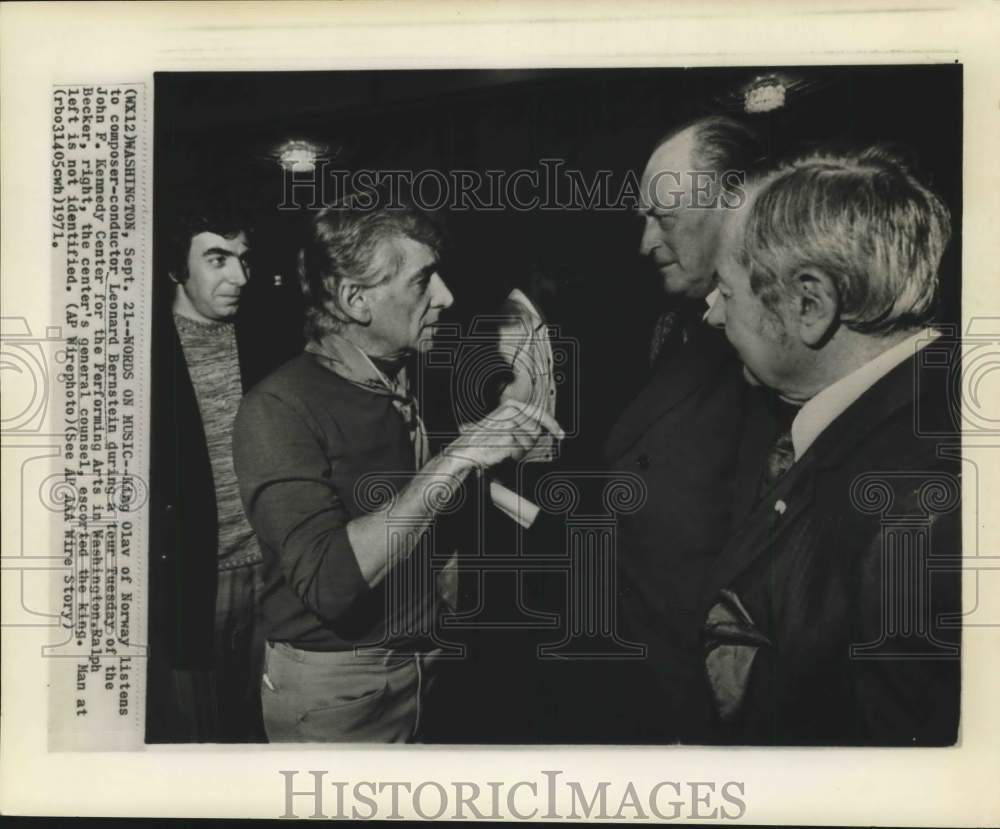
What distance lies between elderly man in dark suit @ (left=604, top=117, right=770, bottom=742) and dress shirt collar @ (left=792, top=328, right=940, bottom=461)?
111 mm

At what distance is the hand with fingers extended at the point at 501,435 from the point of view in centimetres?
300

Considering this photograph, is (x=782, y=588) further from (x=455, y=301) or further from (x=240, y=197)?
(x=240, y=197)

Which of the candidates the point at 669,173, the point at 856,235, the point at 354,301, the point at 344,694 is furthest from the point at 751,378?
the point at 344,694

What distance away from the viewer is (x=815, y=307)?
9.63 ft

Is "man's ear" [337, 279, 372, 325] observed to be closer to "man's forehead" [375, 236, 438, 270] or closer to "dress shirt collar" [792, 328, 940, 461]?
"man's forehead" [375, 236, 438, 270]

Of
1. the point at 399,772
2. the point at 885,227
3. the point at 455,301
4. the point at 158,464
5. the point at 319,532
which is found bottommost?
→ the point at 399,772

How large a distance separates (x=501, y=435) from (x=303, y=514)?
0.61 metres

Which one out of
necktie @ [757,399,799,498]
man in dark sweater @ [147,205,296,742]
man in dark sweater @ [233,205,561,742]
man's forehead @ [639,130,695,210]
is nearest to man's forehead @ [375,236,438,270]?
man in dark sweater @ [233,205,561,742]

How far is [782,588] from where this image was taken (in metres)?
2.94

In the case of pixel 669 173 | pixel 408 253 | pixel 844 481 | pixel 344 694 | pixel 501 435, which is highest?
pixel 669 173

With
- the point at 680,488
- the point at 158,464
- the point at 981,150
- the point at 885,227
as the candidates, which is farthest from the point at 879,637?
the point at 158,464

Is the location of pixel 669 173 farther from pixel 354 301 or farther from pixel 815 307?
pixel 354 301

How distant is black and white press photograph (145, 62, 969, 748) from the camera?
295cm

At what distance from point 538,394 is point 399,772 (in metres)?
1.17
